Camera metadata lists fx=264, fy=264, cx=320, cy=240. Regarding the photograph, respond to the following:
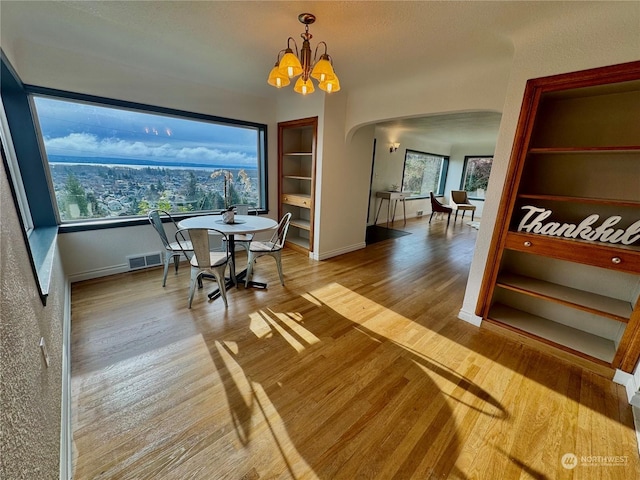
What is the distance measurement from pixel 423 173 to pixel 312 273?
5995mm

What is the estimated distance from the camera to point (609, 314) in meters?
1.85

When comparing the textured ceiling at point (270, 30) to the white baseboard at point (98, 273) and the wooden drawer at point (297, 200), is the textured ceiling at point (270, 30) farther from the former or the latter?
the white baseboard at point (98, 273)

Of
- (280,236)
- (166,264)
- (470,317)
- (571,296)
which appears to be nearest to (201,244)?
(166,264)

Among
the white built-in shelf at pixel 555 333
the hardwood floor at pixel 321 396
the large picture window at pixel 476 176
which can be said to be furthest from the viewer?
the large picture window at pixel 476 176

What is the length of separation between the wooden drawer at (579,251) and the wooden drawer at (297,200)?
266cm

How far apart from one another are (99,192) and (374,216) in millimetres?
5315

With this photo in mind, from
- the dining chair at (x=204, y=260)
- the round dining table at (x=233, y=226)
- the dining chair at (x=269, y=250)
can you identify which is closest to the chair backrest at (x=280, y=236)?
the dining chair at (x=269, y=250)

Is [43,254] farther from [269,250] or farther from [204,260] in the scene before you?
[269,250]

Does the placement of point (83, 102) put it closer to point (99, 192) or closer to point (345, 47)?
point (99, 192)

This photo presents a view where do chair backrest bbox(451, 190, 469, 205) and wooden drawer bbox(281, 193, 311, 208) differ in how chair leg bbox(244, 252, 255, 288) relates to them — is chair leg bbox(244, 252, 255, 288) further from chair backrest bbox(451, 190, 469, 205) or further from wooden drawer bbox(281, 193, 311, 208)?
chair backrest bbox(451, 190, 469, 205)

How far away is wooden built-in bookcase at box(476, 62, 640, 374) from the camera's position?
5.87ft

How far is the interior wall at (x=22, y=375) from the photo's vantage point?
0.67 m

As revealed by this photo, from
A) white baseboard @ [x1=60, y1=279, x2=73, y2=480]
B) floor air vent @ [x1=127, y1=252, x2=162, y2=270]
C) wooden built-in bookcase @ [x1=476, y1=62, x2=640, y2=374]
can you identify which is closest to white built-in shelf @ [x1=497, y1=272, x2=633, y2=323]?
wooden built-in bookcase @ [x1=476, y1=62, x2=640, y2=374]

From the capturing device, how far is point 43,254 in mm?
1946
